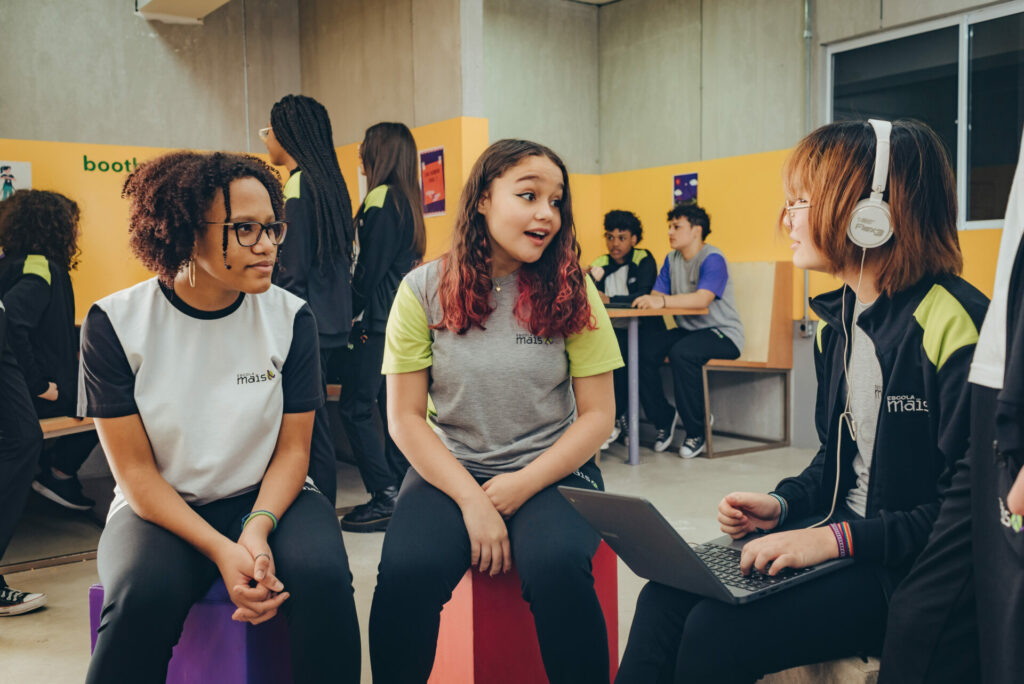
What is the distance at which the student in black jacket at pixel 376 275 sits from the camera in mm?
3383

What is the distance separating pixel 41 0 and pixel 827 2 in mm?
4356

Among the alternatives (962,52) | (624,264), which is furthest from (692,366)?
(962,52)

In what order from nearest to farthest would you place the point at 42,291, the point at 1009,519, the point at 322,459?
the point at 1009,519 < the point at 322,459 < the point at 42,291

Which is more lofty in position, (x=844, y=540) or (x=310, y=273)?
(x=310, y=273)

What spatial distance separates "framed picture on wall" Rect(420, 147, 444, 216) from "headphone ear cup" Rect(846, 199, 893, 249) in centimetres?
324

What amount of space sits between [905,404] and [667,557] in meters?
0.43

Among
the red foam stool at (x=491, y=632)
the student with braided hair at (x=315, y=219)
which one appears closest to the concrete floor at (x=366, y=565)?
the red foam stool at (x=491, y=632)

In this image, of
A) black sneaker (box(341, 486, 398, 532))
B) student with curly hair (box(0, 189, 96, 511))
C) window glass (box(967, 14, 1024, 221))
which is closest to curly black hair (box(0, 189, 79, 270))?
student with curly hair (box(0, 189, 96, 511))

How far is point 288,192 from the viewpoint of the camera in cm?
312

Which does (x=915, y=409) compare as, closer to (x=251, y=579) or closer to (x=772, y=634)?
(x=772, y=634)

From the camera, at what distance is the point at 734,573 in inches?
52.2

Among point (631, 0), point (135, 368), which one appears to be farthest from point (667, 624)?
point (631, 0)

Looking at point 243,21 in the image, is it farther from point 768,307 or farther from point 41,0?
point 768,307

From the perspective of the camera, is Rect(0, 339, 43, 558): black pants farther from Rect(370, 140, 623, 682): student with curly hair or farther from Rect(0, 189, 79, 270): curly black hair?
Rect(370, 140, 623, 682): student with curly hair
